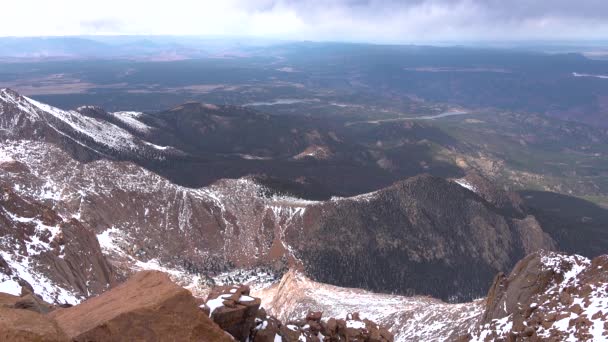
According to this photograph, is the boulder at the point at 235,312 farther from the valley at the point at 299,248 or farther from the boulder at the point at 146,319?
the boulder at the point at 146,319

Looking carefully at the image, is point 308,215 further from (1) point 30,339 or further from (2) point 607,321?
(1) point 30,339

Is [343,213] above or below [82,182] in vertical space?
below

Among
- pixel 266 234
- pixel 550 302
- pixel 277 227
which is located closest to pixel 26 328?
pixel 550 302

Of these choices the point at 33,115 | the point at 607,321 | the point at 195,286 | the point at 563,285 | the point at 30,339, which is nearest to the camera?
the point at 30,339

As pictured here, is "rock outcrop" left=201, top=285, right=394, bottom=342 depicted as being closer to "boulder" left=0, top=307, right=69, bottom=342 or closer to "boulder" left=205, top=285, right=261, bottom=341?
"boulder" left=205, top=285, right=261, bottom=341

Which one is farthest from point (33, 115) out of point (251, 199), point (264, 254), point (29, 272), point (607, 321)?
point (607, 321)

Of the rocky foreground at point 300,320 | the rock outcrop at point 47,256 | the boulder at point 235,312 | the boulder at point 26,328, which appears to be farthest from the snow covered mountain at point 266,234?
the boulder at point 26,328

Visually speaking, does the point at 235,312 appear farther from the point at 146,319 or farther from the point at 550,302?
the point at 550,302
